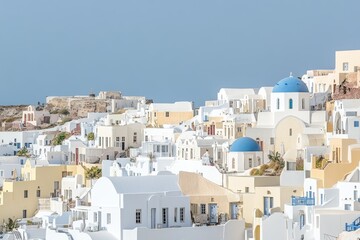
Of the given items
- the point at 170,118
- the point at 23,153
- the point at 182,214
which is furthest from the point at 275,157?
the point at 23,153

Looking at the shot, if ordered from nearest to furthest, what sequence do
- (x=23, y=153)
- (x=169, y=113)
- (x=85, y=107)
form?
(x=23, y=153)
(x=169, y=113)
(x=85, y=107)

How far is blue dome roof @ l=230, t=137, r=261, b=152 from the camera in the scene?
49625 millimetres

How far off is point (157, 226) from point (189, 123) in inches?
869

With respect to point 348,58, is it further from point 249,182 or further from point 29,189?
point 29,189

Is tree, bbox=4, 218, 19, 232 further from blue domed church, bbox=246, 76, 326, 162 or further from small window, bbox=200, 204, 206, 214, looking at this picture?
small window, bbox=200, 204, 206, 214

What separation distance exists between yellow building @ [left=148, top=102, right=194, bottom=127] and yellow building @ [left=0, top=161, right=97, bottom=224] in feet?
31.4

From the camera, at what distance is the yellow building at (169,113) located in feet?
224

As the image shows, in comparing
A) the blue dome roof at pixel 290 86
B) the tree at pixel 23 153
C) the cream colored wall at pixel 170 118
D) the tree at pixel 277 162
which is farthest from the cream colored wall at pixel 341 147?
the tree at pixel 23 153

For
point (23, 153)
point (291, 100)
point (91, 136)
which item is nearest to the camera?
point (291, 100)

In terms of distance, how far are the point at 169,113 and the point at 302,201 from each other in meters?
29.0

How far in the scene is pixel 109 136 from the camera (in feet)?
205

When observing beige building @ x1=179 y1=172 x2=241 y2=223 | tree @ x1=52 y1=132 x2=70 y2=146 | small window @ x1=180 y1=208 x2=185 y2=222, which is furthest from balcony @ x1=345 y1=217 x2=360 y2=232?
tree @ x1=52 y1=132 x2=70 y2=146

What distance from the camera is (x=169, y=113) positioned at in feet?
227

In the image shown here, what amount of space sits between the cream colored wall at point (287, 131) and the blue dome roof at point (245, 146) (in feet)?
5.72
